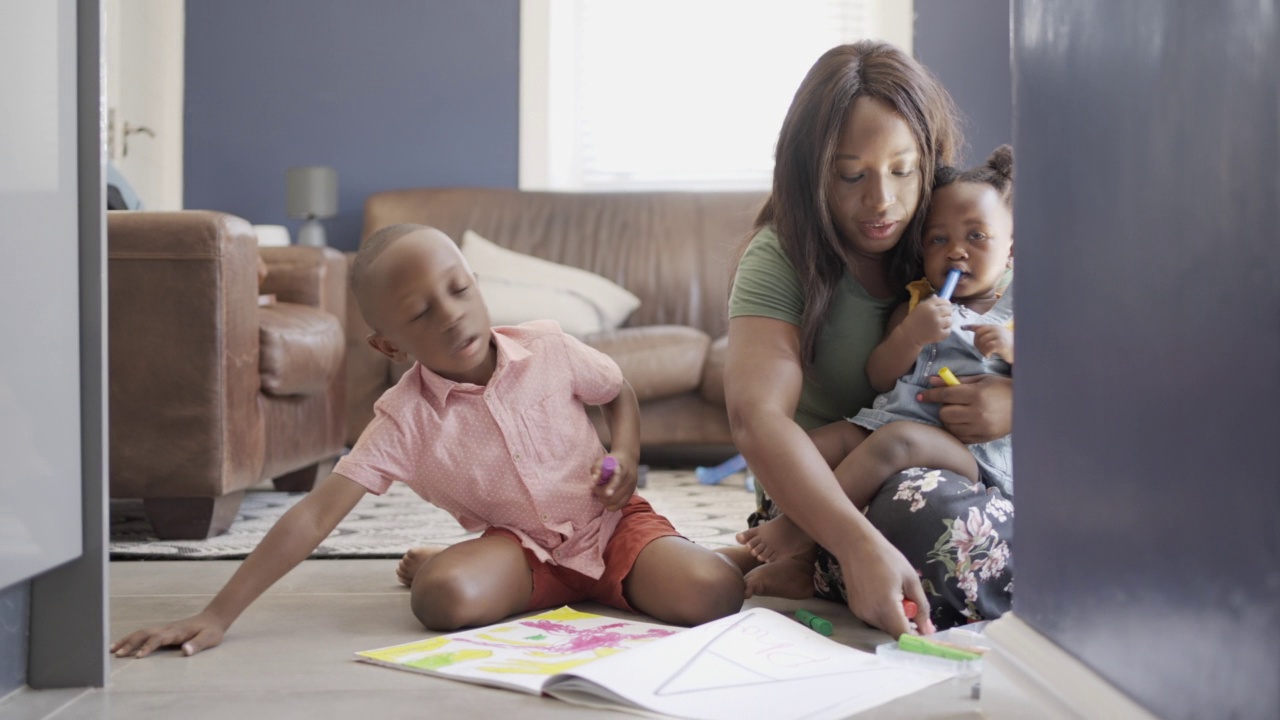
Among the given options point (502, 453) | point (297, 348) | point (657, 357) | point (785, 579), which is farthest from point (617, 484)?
point (657, 357)

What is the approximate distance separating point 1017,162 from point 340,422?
7.77 feet

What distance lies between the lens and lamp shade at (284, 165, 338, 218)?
4.23 meters

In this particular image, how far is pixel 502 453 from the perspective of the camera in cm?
142

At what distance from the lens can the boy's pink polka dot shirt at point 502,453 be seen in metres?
1.41

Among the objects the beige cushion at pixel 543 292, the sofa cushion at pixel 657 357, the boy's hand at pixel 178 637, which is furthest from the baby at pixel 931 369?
the beige cushion at pixel 543 292

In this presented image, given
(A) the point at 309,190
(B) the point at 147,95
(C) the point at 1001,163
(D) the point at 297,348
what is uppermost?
(B) the point at 147,95

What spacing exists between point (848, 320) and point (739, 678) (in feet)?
1.98

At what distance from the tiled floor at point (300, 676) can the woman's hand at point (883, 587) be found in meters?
0.08

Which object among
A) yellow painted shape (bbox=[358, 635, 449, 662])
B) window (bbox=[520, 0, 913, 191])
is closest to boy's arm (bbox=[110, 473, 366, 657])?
yellow painted shape (bbox=[358, 635, 449, 662])

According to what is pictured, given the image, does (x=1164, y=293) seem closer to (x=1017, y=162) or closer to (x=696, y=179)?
(x=1017, y=162)

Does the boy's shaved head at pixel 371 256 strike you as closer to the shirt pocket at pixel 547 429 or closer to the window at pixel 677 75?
the shirt pocket at pixel 547 429

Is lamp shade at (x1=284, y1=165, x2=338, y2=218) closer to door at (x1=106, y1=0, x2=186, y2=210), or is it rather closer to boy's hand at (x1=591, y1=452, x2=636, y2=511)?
door at (x1=106, y1=0, x2=186, y2=210)

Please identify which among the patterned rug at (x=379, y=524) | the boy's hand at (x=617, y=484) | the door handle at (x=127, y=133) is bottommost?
the patterned rug at (x=379, y=524)

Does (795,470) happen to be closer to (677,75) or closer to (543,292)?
(543,292)
